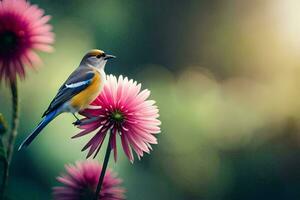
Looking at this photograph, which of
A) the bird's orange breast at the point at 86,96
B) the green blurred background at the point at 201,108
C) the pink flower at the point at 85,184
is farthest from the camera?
the green blurred background at the point at 201,108

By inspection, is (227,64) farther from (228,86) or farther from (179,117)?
(179,117)

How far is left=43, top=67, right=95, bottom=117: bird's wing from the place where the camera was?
0.59 meters

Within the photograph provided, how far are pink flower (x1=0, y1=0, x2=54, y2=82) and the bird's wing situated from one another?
0.09 meters

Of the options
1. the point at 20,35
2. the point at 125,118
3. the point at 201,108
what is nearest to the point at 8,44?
the point at 20,35

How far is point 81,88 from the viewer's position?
0.63 metres

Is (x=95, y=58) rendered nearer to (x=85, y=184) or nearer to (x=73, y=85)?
(x=73, y=85)

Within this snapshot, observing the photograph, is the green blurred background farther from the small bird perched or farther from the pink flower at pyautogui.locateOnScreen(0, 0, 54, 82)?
the pink flower at pyautogui.locateOnScreen(0, 0, 54, 82)

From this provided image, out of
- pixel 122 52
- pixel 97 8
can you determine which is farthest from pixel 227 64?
pixel 97 8

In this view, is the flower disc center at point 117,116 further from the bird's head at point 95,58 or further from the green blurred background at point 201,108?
the green blurred background at point 201,108

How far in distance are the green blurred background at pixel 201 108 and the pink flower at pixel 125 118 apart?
976mm

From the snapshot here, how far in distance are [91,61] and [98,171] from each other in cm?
18

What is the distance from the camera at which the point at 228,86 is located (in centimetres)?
214

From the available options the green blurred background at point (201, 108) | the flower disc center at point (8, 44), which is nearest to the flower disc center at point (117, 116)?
the flower disc center at point (8, 44)

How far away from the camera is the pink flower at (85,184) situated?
463 millimetres
